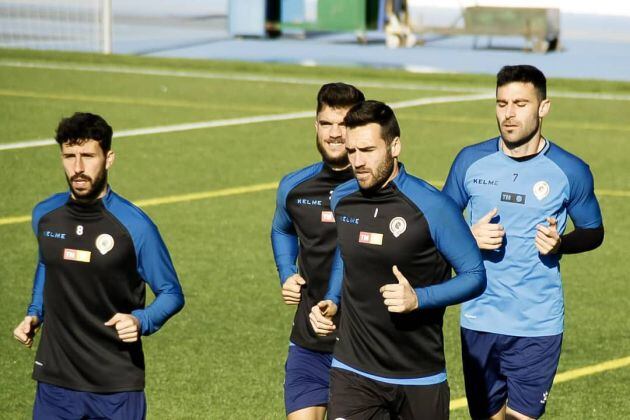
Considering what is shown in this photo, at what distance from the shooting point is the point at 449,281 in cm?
694

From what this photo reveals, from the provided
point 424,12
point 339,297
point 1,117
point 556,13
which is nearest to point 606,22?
point 424,12

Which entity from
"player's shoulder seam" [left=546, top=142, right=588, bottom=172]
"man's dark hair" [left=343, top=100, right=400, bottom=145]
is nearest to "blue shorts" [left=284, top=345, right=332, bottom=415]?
"man's dark hair" [left=343, top=100, right=400, bottom=145]

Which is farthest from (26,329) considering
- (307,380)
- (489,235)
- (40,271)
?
(489,235)

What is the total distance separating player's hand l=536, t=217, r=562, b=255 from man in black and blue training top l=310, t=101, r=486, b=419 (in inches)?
37.5

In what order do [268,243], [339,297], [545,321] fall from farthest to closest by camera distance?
[268,243] < [545,321] < [339,297]

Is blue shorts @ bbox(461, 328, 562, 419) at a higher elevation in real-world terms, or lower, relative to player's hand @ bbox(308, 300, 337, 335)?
lower

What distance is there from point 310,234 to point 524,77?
159 centimetres

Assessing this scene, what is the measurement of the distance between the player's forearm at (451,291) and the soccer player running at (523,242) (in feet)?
3.94

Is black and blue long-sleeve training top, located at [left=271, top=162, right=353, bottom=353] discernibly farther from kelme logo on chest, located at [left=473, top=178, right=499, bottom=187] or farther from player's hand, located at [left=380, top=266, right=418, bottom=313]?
player's hand, located at [left=380, top=266, right=418, bottom=313]

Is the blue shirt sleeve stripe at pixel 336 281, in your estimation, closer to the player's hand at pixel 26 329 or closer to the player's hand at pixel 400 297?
the player's hand at pixel 400 297

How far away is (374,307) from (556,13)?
32.7 meters

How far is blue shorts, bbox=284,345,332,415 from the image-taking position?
805 cm

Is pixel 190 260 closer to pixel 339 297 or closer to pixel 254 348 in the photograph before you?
pixel 254 348

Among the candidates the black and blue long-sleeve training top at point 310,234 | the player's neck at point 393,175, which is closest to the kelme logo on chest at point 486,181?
the black and blue long-sleeve training top at point 310,234
